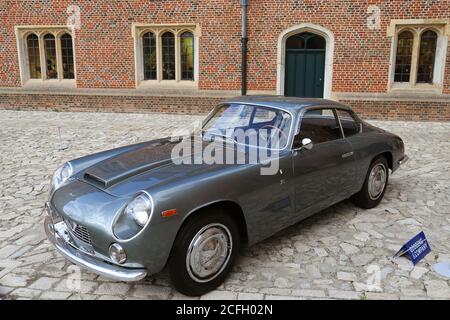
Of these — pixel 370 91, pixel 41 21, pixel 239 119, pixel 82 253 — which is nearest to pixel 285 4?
pixel 370 91

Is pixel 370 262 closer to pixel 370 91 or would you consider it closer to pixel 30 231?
pixel 30 231

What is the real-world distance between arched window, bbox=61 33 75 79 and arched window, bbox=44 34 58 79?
36 cm

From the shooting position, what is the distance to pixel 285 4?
12.8 metres

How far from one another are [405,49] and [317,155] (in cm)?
1053

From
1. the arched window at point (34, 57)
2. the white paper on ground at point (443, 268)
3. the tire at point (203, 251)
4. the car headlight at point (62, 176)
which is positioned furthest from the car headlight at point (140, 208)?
the arched window at point (34, 57)

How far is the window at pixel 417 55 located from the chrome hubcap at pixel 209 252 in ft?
37.1

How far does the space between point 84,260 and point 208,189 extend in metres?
1.10

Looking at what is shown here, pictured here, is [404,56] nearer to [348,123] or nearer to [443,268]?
[348,123]

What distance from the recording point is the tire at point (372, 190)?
508 centimetres

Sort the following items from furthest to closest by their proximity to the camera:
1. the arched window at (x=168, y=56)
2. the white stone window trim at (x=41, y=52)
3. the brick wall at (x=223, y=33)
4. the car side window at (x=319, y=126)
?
the white stone window trim at (x=41, y=52) → the arched window at (x=168, y=56) → the brick wall at (x=223, y=33) → the car side window at (x=319, y=126)

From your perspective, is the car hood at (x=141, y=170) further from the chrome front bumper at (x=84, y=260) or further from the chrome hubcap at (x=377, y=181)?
the chrome hubcap at (x=377, y=181)

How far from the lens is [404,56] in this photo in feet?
42.3

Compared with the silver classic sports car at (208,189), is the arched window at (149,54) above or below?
above

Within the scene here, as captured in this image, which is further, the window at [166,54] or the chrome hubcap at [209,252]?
the window at [166,54]
